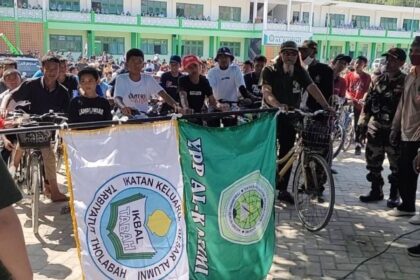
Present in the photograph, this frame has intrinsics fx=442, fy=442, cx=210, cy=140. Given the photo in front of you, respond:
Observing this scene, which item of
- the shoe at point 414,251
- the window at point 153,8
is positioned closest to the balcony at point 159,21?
the window at point 153,8

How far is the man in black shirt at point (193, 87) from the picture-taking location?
642cm

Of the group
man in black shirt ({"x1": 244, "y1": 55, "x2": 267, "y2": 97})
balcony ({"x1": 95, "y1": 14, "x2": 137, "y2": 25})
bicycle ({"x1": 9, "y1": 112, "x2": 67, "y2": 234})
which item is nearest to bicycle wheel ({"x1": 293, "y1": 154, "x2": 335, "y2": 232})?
bicycle ({"x1": 9, "y1": 112, "x2": 67, "y2": 234})

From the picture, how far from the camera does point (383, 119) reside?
544 centimetres

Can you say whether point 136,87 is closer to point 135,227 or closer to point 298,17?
point 135,227

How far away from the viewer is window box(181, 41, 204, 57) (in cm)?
4675

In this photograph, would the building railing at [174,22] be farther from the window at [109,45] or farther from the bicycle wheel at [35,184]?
the bicycle wheel at [35,184]

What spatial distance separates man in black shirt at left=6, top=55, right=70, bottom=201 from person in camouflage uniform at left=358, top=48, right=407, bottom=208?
12.6ft

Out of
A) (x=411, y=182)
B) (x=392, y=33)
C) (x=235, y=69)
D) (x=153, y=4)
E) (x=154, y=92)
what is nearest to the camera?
(x=411, y=182)

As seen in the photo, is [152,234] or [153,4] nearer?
[152,234]

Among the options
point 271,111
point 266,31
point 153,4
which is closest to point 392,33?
point 266,31

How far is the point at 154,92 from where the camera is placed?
5.74m

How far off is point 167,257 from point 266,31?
4600cm

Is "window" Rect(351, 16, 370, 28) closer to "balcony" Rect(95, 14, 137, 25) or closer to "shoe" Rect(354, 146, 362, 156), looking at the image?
"balcony" Rect(95, 14, 137, 25)

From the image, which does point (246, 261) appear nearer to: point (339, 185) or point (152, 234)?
point (152, 234)
